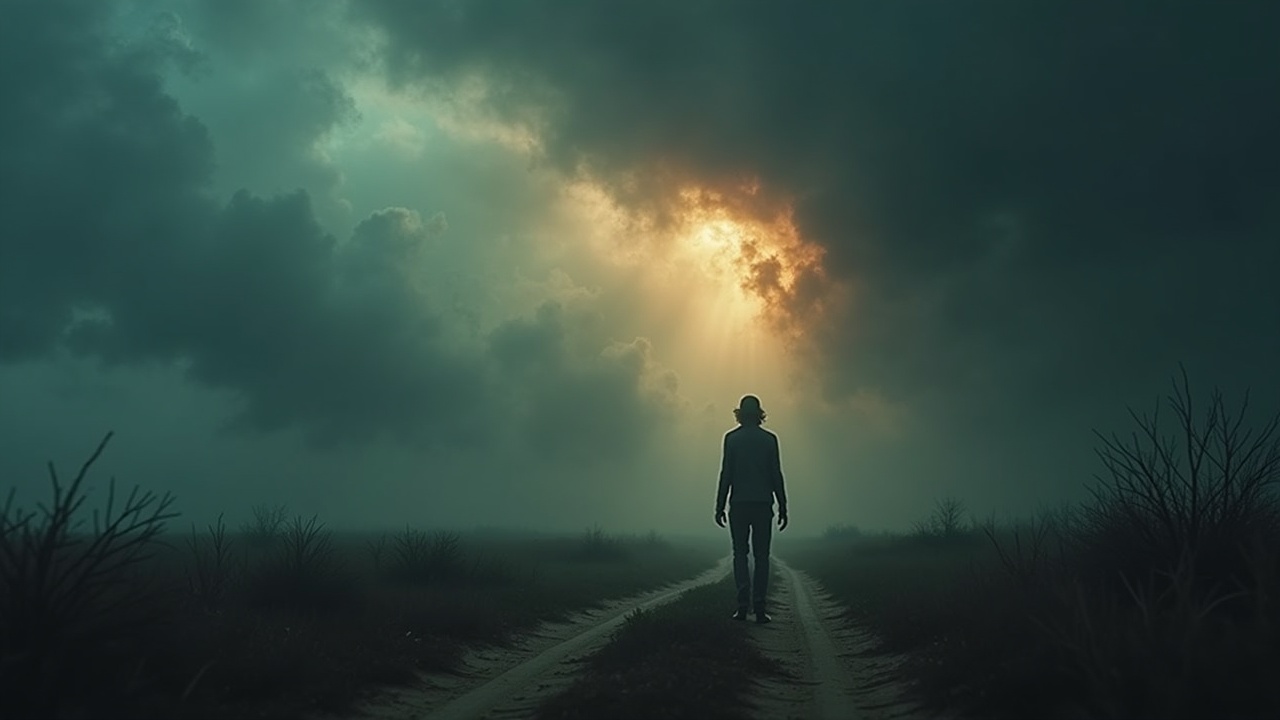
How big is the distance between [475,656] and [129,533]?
7.00 m

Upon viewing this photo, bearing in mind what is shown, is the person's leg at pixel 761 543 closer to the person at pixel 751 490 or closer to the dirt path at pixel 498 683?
the person at pixel 751 490

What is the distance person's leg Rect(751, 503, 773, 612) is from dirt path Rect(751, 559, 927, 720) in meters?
0.54

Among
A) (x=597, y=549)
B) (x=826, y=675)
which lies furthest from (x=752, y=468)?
(x=597, y=549)

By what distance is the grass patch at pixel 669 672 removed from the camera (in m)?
8.62

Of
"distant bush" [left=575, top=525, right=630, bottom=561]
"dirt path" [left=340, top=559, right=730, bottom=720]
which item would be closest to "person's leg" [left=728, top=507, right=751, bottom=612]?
"dirt path" [left=340, top=559, right=730, bottom=720]

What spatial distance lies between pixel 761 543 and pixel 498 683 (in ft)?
18.7

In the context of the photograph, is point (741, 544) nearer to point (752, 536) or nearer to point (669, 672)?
point (752, 536)

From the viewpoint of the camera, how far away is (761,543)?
15797mm

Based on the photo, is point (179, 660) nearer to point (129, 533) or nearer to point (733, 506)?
point (129, 533)

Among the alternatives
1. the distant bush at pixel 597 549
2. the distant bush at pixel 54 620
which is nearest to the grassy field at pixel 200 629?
the distant bush at pixel 54 620

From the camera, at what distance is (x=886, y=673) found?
1177cm

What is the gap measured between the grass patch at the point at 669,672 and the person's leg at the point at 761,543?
2.56 feet

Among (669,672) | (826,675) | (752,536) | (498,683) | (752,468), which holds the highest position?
(752,468)

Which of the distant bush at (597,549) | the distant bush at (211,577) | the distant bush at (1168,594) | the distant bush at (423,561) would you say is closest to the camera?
the distant bush at (1168,594)
